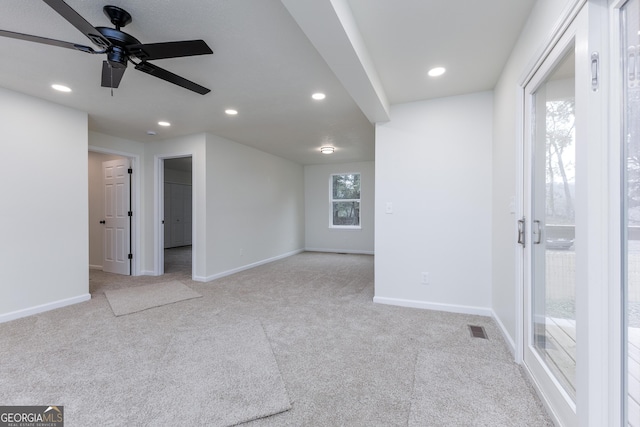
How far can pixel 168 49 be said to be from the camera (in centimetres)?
173

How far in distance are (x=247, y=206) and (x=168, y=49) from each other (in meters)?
3.68

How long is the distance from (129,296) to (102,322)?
0.88 m

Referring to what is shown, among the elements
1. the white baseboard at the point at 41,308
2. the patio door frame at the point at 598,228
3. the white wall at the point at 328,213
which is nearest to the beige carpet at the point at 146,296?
the white baseboard at the point at 41,308

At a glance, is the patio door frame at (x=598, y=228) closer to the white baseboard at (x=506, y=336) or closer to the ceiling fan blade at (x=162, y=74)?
the white baseboard at (x=506, y=336)

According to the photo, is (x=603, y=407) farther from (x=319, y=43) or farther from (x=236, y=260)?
(x=236, y=260)

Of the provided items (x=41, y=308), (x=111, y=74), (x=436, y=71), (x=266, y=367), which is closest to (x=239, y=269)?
(x=41, y=308)

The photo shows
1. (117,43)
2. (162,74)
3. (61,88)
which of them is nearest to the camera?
(117,43)

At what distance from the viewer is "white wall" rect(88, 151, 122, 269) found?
5.12 meters

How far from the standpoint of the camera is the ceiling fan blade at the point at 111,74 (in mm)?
1969

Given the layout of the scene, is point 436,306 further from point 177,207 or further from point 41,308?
point 177,207

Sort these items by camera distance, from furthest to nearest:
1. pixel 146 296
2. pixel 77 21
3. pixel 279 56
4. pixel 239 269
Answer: pixel 239 269 < pixel 146 296 < pixel 279 56 < pixel 77 21

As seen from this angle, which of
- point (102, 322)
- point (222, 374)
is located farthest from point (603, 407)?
point (102, 322)

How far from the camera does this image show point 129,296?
3533mm

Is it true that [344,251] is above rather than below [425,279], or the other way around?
below
